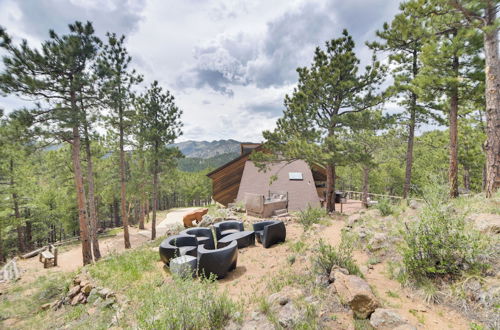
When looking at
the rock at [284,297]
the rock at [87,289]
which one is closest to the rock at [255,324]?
the rock at [284,297]

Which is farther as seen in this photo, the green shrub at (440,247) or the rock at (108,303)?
the rock at (108,303)

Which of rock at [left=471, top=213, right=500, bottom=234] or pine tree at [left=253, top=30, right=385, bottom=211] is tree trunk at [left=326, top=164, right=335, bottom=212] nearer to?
pine tree at [left=253, top=30, right=385, bottom=211]

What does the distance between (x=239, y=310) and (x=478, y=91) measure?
12312 millimetres

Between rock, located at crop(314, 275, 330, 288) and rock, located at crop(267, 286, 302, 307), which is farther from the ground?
rock, located at crop(314, 275, 330, 288)

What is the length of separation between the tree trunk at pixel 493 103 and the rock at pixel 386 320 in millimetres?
6944

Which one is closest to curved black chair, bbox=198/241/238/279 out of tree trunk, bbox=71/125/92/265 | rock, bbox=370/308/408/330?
rock, bbox=370/308/408/330

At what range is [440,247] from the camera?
362 centimetres

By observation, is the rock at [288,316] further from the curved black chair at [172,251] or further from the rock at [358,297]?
the curved black chair at [172,251]

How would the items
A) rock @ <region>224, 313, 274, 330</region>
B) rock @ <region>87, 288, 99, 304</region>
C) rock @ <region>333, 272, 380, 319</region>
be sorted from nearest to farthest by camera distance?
rock @ <region>333, 272, 380, 319</region>, rock @ <region>224, 313, 274, 330</region>, rock @ <region>87, 288, 99, 304</region>

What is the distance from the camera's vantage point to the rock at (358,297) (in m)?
3.13

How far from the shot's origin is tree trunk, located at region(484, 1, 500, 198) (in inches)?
259

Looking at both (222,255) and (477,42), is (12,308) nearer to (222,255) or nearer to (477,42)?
(222,255)

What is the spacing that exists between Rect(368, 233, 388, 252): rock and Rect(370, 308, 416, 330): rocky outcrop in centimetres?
274

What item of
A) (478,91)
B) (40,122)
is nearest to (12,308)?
(40,122)
